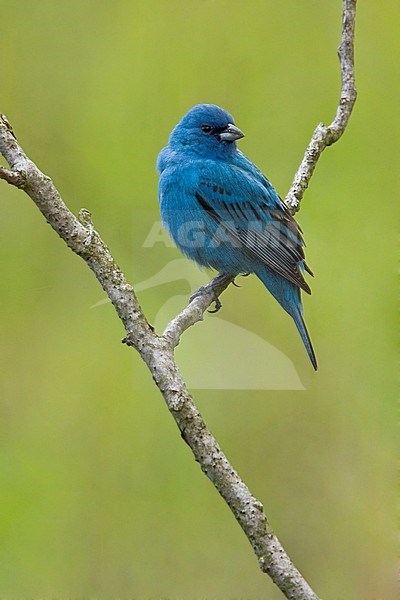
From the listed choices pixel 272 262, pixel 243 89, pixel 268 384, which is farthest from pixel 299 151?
pixel 268 384

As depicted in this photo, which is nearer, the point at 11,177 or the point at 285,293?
the point at 11,177

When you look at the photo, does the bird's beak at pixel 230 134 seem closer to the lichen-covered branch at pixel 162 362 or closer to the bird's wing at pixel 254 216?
the bird's wing at pixel 254 216

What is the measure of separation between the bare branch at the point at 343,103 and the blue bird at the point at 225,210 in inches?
5.2

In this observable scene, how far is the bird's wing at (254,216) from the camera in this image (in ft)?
6.21

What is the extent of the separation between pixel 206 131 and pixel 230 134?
Result: 8 centimetres

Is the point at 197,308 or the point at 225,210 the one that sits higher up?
the point at 225,210

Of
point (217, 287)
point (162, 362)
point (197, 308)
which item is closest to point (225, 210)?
point (217, 287)

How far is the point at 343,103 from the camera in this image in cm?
180

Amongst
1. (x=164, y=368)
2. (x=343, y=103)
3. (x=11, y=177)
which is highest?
(x=343, y=103)

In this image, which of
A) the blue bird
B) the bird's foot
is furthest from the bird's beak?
the bird's foot

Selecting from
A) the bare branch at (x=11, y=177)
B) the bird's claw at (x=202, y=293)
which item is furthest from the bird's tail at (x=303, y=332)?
the bare branch at (x=11, y=177)

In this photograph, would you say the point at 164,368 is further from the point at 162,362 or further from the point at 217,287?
the point at 217,287

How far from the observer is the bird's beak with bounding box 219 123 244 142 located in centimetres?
204

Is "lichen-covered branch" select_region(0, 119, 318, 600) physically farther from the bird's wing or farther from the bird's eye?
the bird's eye
